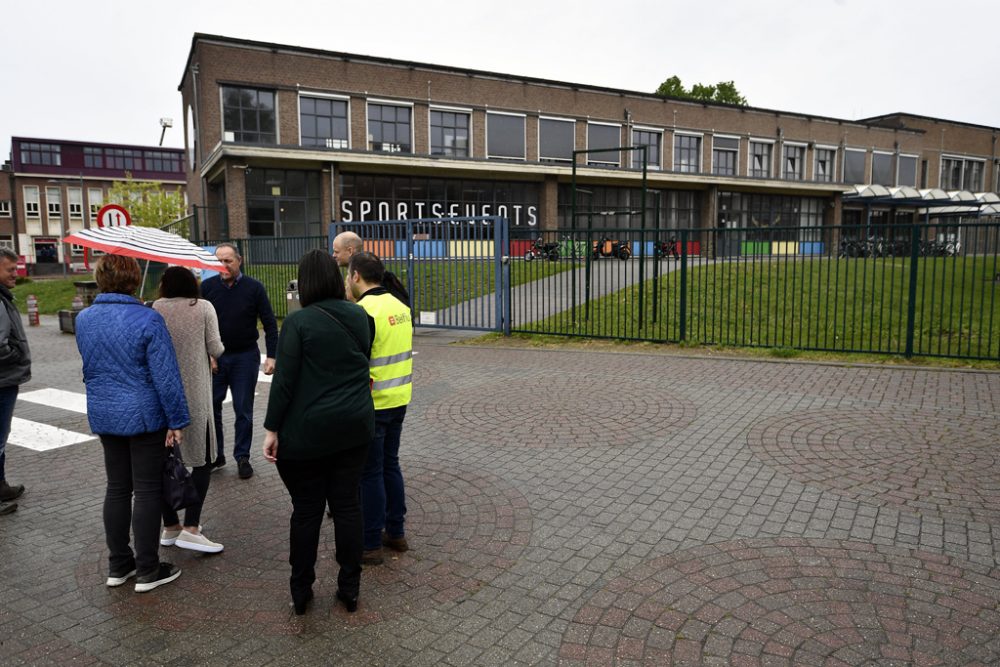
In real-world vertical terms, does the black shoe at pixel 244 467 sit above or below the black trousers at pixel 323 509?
below

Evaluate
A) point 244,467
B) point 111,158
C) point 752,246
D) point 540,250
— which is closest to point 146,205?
point 111,158

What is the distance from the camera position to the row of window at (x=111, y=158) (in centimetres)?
6612

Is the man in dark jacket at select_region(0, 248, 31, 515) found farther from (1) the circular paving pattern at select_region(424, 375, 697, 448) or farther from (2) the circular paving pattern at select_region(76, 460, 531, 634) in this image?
(1) the circular paving pattern at select_region(424, 375, 697, 448)

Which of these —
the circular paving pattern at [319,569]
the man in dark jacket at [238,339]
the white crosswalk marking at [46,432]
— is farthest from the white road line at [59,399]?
the circular paving pattern at [319,569]

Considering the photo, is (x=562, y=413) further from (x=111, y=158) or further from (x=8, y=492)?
(x=111, y=158)

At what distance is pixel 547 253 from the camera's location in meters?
13.1

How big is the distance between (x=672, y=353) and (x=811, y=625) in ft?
27.2

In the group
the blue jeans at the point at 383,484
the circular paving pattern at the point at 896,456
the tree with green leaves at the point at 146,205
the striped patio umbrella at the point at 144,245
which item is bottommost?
the circular paving pattern at the point at 896,456

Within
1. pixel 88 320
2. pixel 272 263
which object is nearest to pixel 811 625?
pixel 88 320

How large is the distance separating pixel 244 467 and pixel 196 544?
1.46 meters

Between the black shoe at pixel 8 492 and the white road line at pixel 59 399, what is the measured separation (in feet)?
10.2

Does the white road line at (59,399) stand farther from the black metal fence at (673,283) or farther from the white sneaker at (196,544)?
the black metal fence at (673,283)

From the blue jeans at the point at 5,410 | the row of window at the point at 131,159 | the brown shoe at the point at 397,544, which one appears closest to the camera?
the brown shoe at the point at 397,544

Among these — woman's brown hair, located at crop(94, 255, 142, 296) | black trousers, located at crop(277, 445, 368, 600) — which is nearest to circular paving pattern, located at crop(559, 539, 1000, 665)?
black trousers, located at crop(277, 445, 368, 600)
